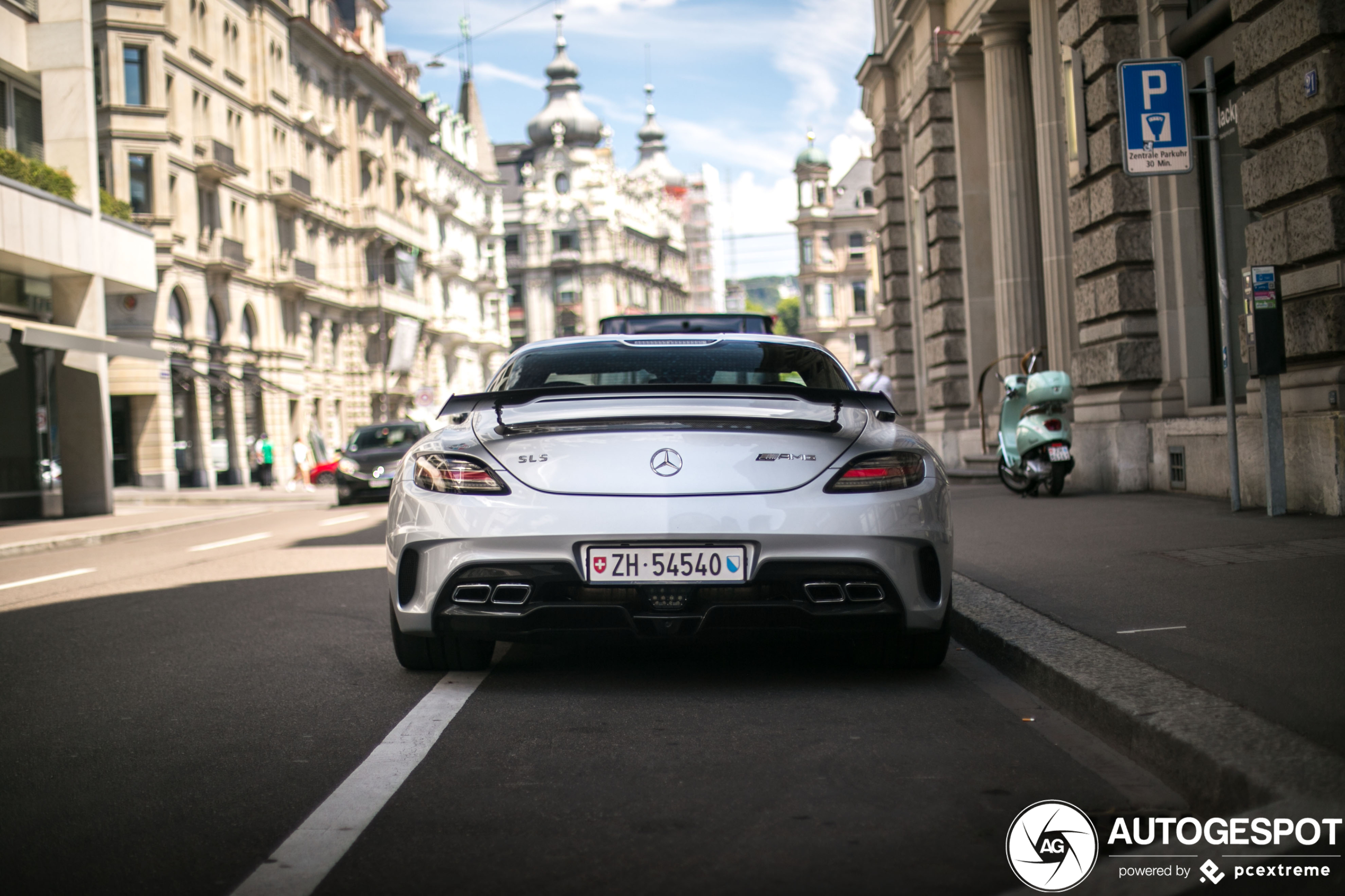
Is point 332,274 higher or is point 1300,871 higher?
point 332,274

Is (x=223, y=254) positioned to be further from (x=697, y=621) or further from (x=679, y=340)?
(x=697, y=621)

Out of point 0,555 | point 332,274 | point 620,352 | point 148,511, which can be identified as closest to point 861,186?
point 332,274

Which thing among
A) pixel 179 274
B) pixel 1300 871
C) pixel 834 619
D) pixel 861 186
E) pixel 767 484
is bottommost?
pixel 1300 871

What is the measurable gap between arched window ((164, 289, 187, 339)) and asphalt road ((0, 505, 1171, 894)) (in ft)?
120

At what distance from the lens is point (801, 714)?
4.85 m

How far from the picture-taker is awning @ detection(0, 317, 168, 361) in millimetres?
21016

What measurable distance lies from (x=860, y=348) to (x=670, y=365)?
312 feet

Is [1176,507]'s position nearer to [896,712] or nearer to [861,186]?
[896,712]

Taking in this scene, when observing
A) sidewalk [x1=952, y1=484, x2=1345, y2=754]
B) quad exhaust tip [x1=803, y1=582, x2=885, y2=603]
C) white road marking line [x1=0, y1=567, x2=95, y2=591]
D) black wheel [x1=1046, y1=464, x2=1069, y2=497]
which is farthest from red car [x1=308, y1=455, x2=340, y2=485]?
quad exhaust tip [x1=803, y1=582, x2=885, y2=603]

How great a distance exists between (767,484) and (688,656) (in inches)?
56.5

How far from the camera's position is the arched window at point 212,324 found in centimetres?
4372

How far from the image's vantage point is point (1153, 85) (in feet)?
32.8

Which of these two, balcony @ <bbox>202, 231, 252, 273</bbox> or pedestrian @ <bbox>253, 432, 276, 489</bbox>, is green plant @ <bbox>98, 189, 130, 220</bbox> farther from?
balcony @ <bbox>202, 231, 252, 273</bbox>

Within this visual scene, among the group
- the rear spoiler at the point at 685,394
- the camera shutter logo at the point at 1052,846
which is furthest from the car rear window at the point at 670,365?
the camera shutter logo at the point at 1052,846
